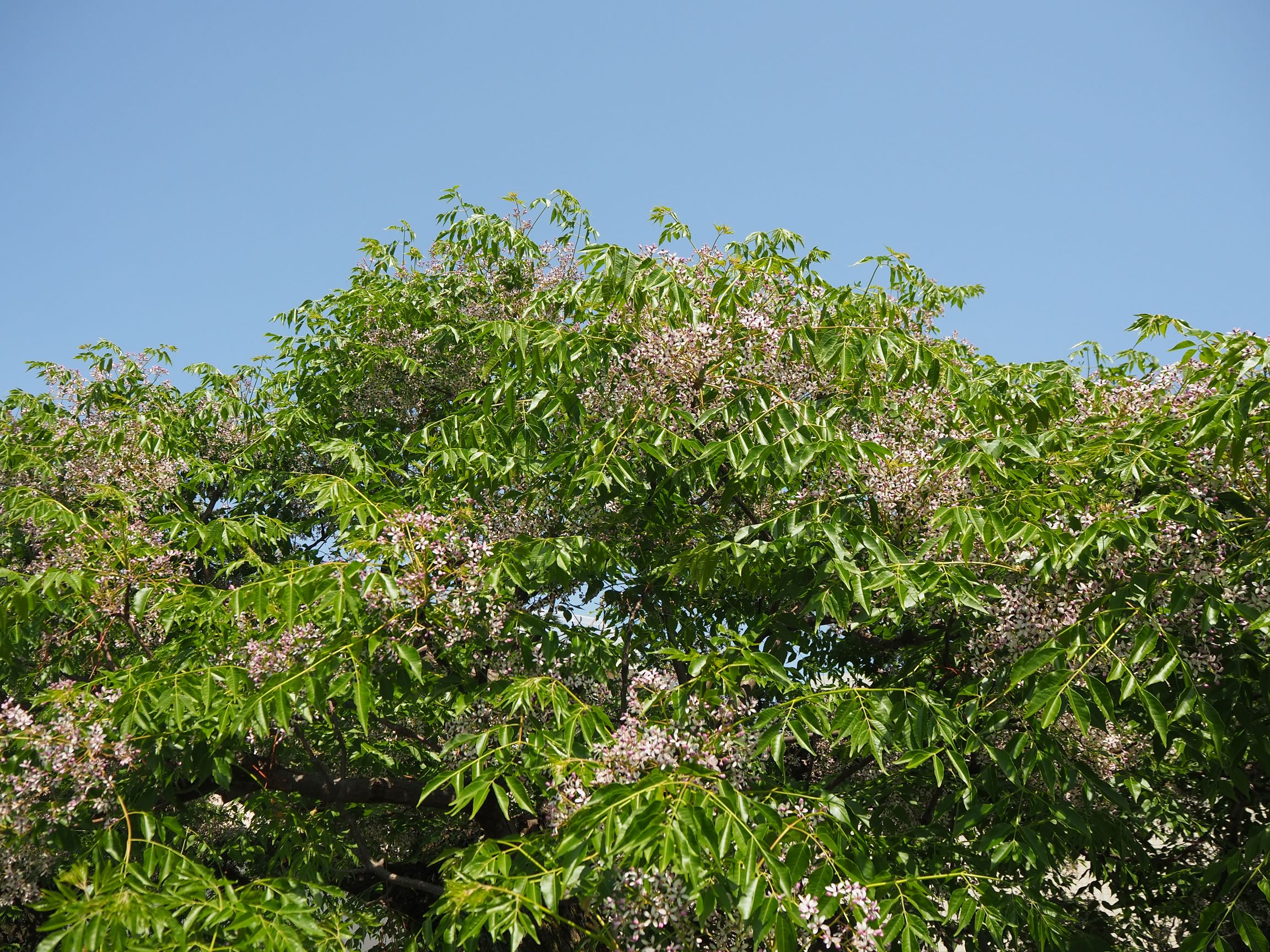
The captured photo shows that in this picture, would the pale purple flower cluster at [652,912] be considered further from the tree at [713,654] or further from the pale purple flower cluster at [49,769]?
the pale purple flower cluster at [49,769]

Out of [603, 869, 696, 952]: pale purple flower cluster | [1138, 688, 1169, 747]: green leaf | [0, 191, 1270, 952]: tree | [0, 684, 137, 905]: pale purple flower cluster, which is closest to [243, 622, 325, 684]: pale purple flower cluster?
[0, 191, 1270, 952]: tree

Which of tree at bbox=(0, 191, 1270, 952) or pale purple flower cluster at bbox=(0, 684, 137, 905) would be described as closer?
tree at bbox=(0, 191, 1270, 952)

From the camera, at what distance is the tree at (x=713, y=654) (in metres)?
2.98

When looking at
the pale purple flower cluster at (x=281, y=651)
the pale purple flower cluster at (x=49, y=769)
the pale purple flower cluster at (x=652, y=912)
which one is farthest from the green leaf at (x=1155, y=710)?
the pale purple flower cluster at (x=49, y=769)

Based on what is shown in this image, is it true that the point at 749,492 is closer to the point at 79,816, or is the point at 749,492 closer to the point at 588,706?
the point at 588,706

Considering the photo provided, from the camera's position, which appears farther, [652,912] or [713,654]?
[713,654]

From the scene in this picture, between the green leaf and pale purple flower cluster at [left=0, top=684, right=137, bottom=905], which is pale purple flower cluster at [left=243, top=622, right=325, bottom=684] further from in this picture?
the green leaf

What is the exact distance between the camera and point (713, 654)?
10.9ft

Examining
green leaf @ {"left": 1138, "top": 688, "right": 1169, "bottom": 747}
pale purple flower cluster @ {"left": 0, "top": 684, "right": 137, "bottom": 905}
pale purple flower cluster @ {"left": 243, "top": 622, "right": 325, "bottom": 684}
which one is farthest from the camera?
pale purple flower cluster @ {"left": 243, "top": 622, "right": 325, "bottom": 684}

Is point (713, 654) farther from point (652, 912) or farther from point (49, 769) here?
point (49, 769)

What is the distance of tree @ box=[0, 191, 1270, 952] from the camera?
2.98 m

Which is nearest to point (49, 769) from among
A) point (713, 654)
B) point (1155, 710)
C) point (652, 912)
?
point (652, 912)

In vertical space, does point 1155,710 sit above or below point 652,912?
above

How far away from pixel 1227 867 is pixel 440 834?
14.6 ft
